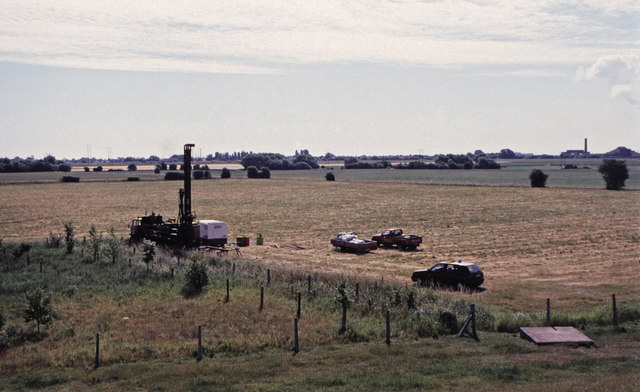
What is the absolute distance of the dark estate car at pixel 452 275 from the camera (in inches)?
1048

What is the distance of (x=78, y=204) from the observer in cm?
7869

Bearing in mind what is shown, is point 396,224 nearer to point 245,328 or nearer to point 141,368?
point 245,328

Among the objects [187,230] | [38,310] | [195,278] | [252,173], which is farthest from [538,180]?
[38,310]

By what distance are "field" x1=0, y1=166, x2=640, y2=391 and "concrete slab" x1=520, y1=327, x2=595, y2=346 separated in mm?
504

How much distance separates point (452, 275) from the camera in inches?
1069

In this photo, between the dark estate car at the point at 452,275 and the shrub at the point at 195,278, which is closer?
the shrub at the point at 195,278

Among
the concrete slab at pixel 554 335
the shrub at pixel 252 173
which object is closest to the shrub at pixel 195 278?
the concrete slab at pixel 554 335

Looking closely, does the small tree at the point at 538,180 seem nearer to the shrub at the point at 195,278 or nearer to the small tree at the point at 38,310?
the shrub at the point at 195,278

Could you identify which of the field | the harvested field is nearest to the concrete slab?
the field

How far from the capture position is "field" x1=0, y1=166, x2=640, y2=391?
13.3 meters

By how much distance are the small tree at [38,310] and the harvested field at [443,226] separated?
689 inches

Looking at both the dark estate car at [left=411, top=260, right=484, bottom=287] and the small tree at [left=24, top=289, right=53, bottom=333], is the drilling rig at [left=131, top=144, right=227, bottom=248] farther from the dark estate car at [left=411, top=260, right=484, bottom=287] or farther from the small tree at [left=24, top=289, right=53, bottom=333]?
the small tree at [left=24, top=289, right=53, bottom=333]

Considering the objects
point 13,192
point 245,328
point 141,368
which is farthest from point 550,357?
point 13,192

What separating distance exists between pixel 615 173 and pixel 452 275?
88.0 meters
